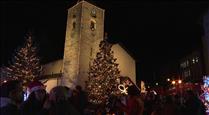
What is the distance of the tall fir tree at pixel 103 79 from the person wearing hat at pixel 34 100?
79.4 feet

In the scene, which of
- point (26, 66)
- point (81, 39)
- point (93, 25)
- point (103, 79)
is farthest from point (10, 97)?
point (93, 25)

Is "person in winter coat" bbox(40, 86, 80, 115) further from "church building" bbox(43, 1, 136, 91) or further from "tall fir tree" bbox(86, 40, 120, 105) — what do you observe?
"church building" bbox(43, 1, 136, 91)

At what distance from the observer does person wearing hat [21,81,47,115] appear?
4.63m

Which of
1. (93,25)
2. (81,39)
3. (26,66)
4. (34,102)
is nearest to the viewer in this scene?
(34,102)

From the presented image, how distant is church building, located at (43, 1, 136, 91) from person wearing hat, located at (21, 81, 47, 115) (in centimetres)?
3079

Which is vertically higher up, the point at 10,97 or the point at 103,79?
the point at 103,79

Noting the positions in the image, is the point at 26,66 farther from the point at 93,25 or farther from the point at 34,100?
the point at 34,100

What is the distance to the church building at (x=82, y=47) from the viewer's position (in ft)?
123

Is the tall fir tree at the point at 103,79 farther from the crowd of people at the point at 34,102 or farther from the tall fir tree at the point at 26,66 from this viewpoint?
the crowd of people at the point at 34,102

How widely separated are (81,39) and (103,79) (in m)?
10.0

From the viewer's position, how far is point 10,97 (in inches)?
175

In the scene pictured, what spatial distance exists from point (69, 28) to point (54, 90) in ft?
120

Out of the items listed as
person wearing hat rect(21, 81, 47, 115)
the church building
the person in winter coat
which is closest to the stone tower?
the church building

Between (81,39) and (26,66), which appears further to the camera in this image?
(81,39)
